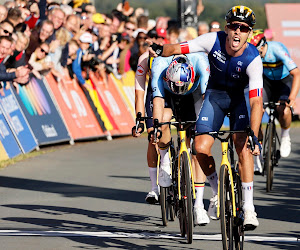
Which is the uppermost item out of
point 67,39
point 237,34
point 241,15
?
point 67,39

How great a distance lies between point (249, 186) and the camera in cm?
823

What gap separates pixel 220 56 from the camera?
8.65 m

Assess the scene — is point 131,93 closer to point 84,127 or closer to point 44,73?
point 84,127

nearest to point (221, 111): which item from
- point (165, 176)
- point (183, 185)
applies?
point (183, 185)

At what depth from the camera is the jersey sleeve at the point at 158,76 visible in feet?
32.1

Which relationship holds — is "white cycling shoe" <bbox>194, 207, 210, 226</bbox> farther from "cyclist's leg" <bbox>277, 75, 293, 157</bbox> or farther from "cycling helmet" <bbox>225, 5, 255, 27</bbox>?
"cyclist's leg" <bbox>277, 75, 293, 157</bbox>

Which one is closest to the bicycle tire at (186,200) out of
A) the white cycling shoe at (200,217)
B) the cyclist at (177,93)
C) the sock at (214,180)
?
the white cycling shoe at (200,217)

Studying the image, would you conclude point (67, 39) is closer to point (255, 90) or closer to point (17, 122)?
point (17, 122)

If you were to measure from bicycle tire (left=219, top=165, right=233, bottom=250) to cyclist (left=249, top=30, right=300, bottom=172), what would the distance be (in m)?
5.02

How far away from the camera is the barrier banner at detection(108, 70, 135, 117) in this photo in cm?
2094

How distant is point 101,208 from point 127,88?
34.1ft

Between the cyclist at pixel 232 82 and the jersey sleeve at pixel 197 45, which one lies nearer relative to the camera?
the cyclist at pixel 232 82

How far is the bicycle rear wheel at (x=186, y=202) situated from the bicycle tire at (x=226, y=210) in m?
0.77

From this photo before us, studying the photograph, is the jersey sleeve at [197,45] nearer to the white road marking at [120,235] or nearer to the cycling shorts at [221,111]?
the cycling shorts at [221,111]
